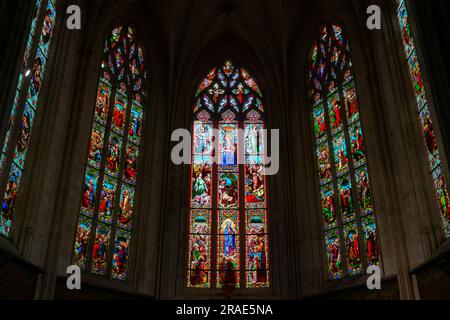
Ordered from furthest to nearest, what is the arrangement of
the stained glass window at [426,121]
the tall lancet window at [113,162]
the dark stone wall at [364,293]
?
the tall lancet window at [113,162] → the dark stone wall at [364,293] → the stained glass window at [426,121]

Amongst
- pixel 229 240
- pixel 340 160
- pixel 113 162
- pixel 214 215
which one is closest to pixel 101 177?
pixel 113 162

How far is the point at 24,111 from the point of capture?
10.3 m

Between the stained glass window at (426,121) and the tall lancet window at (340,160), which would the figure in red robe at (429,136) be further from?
the tall lancet window at (340,160)

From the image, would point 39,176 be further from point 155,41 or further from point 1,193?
point 155,41

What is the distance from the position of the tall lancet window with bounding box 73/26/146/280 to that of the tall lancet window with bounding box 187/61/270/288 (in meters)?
2.07

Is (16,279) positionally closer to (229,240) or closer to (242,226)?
(229,240)

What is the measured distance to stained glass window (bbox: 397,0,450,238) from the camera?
382 inches

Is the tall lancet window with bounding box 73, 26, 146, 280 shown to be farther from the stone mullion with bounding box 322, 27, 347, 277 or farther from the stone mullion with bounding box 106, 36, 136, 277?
the stone mullion with bounding box 322, 27, 347, 277

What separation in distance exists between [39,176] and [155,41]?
289 inches

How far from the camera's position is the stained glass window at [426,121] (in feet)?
31.9

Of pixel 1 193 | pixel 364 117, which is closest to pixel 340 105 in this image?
pixel 364 117

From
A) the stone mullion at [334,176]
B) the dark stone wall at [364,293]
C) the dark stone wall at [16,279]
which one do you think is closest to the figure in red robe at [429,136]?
the dark stone wall at [364,293]

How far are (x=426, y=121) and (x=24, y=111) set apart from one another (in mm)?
8575

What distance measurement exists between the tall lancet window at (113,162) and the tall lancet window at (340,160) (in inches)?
220
